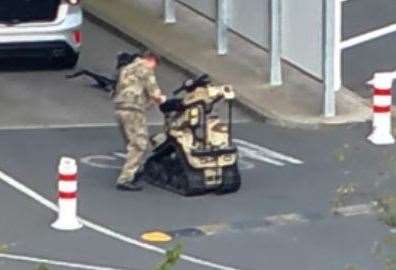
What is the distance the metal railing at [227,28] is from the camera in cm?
1973

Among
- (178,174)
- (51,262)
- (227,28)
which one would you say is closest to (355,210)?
(178,174)

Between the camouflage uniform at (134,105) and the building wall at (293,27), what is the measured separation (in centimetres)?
579

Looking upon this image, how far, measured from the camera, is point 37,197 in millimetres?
14320

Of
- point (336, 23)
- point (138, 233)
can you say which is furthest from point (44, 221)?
point (336, 23)

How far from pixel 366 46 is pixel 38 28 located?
445 cm

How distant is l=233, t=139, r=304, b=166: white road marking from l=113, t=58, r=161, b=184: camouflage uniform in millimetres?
2225

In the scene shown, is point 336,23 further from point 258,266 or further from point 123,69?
point 258,266

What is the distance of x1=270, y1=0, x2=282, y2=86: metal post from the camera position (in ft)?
64.7

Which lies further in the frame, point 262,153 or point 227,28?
point 227,28

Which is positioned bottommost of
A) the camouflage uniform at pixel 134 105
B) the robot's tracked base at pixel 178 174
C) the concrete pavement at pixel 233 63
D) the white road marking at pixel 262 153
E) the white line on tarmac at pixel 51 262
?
the concrete pavement at pixel 233 63

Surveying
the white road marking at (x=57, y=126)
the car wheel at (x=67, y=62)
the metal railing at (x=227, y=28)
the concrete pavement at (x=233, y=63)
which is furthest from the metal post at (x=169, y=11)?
the white road marking at (x=57, y=126)

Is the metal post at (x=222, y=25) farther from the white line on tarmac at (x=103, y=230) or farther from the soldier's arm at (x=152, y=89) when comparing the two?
the soldier's arm at (x=152, y=89)

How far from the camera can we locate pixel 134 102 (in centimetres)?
1446

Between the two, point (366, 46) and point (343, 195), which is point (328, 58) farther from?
point (343, 195)
